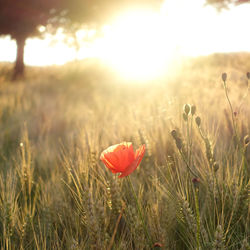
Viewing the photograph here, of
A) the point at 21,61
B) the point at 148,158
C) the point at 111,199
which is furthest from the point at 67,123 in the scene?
the point at 21,61

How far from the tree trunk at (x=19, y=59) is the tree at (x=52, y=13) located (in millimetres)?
123

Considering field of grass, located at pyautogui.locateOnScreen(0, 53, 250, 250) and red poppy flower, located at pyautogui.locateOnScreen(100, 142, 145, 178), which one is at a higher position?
red poppy flower, located at pyautogui.locateOnScreen(100, 142, 145, 178)

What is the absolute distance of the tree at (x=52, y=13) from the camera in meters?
11.2

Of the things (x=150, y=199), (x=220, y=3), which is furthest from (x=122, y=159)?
(x=220, y=3)

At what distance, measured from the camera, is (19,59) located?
13.4 meters

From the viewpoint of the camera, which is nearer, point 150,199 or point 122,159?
point 122,159

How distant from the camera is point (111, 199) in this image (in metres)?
1.07

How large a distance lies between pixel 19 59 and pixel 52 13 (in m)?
2.74

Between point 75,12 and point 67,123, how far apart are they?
373 inches

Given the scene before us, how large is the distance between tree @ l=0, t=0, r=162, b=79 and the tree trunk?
0.40 feet

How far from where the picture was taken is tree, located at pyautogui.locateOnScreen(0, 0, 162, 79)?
11.2 m

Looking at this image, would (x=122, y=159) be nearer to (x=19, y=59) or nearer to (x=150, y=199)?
(x=150, y=199)

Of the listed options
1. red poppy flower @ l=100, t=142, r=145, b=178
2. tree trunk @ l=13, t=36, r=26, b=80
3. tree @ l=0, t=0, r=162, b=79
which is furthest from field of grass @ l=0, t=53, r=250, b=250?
tree trunk @ l=13, t=36, r=26, b=80

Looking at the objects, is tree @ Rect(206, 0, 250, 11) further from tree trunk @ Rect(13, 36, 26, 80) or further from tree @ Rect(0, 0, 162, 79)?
tree trunk @ Rect(13, 36, 26, 80)
